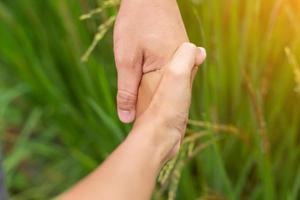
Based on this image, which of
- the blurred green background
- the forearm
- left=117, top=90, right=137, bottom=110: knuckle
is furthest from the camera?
the blurred green background

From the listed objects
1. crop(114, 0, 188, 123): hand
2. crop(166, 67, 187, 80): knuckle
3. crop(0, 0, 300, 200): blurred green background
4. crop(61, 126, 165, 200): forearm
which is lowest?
crop(0, 0, 300, 200): blurred green background

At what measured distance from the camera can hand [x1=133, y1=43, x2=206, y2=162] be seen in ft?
2.77

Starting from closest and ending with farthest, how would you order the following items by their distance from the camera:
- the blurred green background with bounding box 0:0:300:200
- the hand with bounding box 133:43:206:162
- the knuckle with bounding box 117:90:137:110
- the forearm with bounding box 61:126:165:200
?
the forearm with bounding box 61:126:165:200
the hand with bounding box 133:43:206:162
the knuckle with bounding box 117:90:137:110
the blurred green background with bounding box 0:0:300:200

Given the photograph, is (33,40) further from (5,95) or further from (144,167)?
(144,167)

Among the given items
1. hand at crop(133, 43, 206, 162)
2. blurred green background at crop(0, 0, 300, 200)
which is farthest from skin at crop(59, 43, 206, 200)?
blurred green background at crop(0, 0, 300, 200)

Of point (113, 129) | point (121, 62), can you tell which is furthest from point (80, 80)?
point (121, 62)

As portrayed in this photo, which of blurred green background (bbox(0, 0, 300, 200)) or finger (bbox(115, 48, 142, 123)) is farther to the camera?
blurred green background (bbox(0, 0, 300, 200))

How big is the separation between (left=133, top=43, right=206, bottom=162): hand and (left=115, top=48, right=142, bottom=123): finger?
0.13 ft

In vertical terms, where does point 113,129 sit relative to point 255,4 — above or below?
below

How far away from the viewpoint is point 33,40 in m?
1.88

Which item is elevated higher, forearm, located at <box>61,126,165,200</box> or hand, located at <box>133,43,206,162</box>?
forearm, located at <box>61,126,165,200</box>

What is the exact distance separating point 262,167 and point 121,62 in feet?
1.48

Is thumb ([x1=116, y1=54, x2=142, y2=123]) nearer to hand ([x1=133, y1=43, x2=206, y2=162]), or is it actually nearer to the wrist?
hand ([x1=133, y1=43, x2=206, y2=162])

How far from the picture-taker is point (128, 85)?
1.02 m
